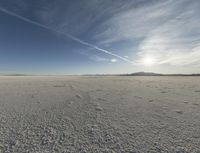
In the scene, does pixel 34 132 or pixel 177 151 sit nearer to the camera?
pixel 177 151

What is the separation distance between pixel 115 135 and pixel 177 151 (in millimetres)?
1582

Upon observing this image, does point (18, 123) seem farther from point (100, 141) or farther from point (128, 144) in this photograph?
point (128, 144)

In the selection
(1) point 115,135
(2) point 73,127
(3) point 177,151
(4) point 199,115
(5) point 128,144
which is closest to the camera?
(3) point 177,151

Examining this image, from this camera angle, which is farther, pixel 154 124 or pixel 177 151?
pixel 154 124

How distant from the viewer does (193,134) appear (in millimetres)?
3834

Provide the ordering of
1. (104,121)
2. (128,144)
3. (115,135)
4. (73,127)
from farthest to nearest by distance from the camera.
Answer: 1. (104,121)
2. (73,127)
3. (115,135)
4. (128,144)

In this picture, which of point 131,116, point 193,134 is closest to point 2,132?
point 131,116

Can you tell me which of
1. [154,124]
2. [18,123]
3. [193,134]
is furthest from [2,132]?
[193,134]

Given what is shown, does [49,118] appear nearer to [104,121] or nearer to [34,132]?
[34,132]

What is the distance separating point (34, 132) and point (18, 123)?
1.14 metres

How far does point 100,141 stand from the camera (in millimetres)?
3490

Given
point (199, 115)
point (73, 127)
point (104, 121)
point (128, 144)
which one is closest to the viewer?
point (128, 144)

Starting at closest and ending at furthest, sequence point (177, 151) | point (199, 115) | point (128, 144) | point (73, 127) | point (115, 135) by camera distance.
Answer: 1. point (177, 151)
2. point (128, 144)
3. point (115, 135)
4. point (73, 127)
5. point (199, 115)

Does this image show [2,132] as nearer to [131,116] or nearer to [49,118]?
[49,118]
